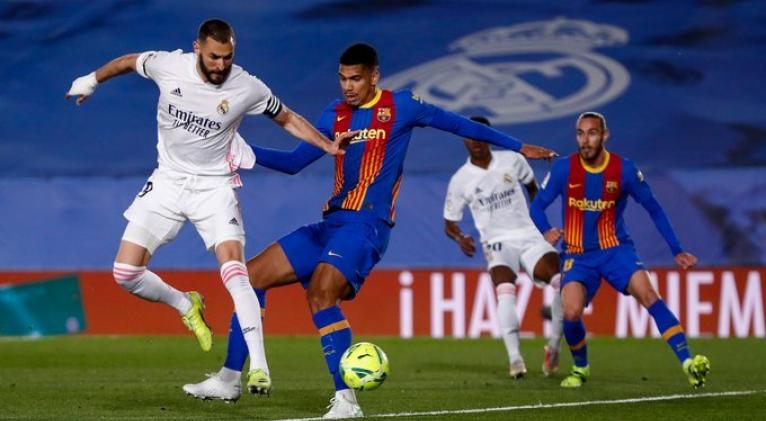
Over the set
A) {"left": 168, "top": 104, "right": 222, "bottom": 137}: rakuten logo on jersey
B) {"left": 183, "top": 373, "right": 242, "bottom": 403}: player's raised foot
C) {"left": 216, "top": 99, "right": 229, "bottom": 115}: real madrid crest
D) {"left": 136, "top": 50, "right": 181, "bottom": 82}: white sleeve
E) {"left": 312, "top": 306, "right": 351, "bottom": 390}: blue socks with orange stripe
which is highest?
{"left": 136, "top": 50, "right": 181, "bottom": 82}: white sleeve

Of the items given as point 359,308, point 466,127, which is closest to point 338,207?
point 466,127

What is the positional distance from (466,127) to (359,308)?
8710 millimetres

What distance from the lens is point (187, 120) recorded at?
8.58 m

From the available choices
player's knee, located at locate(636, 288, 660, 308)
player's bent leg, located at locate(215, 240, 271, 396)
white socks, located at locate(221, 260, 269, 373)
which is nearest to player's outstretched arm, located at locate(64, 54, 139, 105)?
player's bent leg, located at locate(215, 240, 271, 396)

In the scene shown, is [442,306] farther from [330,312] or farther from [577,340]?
[330,312]

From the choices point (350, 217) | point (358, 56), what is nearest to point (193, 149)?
point (350, 217)

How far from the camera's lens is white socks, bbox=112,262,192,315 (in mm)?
8664

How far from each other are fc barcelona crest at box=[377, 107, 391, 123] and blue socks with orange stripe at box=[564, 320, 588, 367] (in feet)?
10.5

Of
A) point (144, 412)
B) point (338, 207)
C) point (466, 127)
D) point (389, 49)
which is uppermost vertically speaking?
point (389, 49)

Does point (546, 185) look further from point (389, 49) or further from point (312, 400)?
point (389, 49)

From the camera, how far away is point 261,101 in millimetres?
8805

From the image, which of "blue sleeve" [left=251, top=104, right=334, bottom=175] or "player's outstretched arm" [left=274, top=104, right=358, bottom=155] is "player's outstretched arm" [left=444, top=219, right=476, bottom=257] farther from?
"player's outstretched arm" [left=274, top=104, right=358, bottom=155]

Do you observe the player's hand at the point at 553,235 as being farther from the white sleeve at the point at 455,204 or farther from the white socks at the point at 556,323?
the white sleeve at the point at 455,204

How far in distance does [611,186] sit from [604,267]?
65cm
